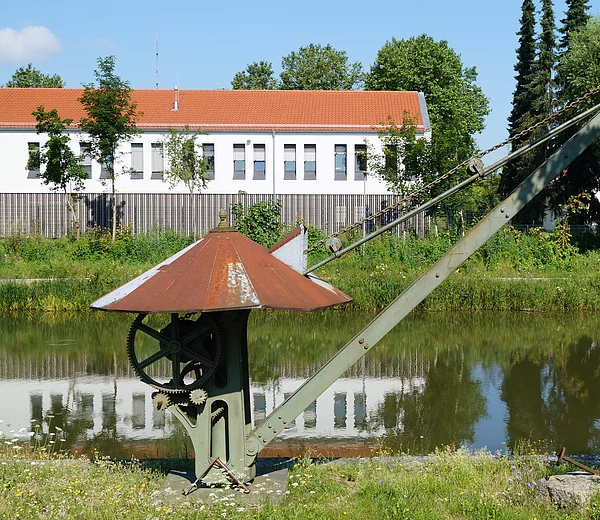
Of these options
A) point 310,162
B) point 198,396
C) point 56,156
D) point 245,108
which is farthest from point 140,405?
point 245,108

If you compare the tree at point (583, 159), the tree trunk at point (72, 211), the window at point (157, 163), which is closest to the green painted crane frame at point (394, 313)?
the tree trunk at point (72, 211)

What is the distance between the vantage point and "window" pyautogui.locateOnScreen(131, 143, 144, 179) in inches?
1507

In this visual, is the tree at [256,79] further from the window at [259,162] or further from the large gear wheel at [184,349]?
the large gear wheel at [184,349]

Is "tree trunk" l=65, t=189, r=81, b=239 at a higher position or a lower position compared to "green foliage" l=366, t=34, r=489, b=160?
lower

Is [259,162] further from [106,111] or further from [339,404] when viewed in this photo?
[339,404]

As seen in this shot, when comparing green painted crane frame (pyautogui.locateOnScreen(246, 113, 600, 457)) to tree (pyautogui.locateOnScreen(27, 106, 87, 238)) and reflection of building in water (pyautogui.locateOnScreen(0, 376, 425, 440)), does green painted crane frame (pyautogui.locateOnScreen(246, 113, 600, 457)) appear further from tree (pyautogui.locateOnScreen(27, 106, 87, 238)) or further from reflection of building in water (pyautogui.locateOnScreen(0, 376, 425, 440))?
tree (pyautogui.locateOnScreen(27, 106, 87, 238))

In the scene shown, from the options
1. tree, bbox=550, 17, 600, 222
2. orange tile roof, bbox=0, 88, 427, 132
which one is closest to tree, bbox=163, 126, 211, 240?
orange tile roof, bbox=0, 88, 427, 132

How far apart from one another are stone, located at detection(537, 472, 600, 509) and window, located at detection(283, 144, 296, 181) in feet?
105

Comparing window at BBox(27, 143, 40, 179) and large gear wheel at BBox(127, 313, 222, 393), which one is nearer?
large gear wheel at BBox(127, 313, 222, 393)

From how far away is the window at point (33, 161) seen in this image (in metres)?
33.7

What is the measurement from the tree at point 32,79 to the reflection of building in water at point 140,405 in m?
58.4

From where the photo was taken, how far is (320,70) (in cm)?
7156

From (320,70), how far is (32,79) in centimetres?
2428

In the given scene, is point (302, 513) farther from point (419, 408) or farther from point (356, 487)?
point (419, 408)
